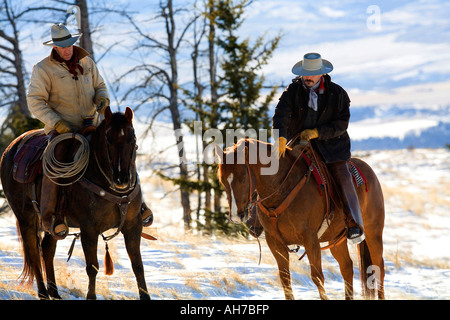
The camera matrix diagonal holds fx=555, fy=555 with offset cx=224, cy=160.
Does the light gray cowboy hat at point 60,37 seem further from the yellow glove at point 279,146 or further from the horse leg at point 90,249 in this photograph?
the yellow glove at point 279,146

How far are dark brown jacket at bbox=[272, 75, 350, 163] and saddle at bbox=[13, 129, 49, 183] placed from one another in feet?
9.86

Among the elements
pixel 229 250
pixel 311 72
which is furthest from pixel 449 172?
pixel 311 72

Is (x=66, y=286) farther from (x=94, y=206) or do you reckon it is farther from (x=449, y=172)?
(x=449, y=172)

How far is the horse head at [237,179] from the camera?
230 inches

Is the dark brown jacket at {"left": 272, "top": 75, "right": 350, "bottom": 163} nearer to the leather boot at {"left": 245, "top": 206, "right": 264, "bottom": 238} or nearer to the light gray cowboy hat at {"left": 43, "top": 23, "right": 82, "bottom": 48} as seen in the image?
the leather boot at {"left": 245, "top": 206, "right": 264, "bottom": 238}

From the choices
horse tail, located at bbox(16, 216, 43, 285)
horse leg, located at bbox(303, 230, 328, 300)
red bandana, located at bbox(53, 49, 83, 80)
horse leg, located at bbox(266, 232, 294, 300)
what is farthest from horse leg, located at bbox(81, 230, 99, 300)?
horse leg, located at bbox(303, 230, 328, 300)

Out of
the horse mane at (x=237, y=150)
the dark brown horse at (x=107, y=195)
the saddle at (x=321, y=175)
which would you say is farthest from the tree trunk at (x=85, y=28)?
the horse mane at (x=237, y=150)

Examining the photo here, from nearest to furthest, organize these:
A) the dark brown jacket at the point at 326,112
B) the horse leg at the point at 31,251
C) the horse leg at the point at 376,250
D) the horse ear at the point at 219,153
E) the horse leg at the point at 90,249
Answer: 1. the horse ear at the point at 219,153
2. the horse leg at the point at 90,249
3. the dark brown jacket at the point at 326,112
4. the horse leg at the point at 31,251
5. the horse leg at the point at 376,250

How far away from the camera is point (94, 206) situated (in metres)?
6.27

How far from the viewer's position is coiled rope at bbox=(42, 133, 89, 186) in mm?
6359

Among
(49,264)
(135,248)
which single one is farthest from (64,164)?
(49,264)

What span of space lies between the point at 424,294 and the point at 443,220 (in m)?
25.5

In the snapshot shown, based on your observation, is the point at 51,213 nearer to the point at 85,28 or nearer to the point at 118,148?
the point at 118,148

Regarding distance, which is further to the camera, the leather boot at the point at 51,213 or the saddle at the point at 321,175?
the saddle at the point at 321,175
